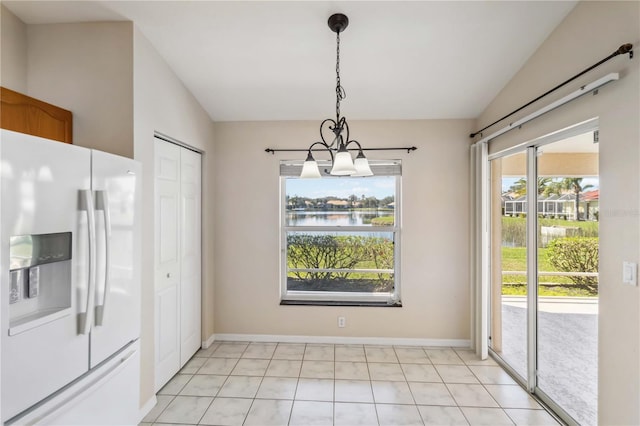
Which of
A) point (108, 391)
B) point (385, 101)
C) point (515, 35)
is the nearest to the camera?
point (108, 391)

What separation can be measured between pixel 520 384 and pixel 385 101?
2.79 metres

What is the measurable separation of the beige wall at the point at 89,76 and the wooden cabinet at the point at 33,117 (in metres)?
0.07

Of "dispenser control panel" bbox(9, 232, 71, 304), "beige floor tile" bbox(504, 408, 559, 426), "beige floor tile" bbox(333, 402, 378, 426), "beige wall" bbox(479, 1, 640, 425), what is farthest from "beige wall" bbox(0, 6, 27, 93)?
"beige floor tile" bbox(504, 408, 559, 426)

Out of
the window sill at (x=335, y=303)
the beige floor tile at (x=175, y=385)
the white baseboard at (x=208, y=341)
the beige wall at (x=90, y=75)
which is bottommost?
the beige floor tile at (x=175, y=385)

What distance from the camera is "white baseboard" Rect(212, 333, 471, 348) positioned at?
3320 millimetres

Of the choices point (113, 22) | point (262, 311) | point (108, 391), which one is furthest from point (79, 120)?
point (262, 311)

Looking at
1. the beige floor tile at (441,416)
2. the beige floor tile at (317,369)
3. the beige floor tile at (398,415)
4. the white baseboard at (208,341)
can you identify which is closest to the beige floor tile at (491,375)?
the beige floor tile at (441,416)

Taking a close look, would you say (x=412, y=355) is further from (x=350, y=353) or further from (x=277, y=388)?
(x=277, y=388)

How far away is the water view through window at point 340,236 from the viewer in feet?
11.5

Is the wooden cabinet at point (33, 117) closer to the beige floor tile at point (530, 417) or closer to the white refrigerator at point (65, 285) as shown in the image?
the white refrigerator at point (65, 285)

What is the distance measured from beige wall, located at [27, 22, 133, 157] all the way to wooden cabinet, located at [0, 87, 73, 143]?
70 mm

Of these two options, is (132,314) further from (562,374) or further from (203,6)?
(562,374)

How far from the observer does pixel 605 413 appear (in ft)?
5.52

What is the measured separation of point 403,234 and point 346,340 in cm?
133
